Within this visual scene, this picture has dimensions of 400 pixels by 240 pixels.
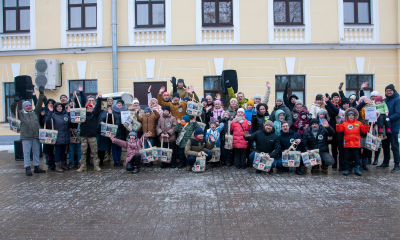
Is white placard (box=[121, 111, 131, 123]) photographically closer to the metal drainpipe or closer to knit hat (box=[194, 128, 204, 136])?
knit hat (box=[194, 128, 204, 136])

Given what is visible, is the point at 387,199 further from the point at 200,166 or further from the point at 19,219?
the point at 19,219

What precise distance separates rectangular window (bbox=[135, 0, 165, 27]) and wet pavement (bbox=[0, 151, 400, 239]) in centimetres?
787

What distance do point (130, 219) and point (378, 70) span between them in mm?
12742

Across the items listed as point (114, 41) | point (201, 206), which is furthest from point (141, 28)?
point (201, 206)

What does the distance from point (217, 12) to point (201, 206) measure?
398 inches

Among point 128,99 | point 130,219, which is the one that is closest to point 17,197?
point 130,219

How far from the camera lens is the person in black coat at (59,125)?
26.7 ft

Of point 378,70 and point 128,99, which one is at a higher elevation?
point 378,70

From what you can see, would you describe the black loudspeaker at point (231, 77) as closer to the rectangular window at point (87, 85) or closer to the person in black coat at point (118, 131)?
the person in black coat at point (118, 131)

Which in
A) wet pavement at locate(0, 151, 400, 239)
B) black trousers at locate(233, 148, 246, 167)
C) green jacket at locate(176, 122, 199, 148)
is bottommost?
wet pavement at locate(0, 151, 400, 239)

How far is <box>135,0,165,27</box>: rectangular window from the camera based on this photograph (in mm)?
13039

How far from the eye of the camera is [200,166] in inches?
307

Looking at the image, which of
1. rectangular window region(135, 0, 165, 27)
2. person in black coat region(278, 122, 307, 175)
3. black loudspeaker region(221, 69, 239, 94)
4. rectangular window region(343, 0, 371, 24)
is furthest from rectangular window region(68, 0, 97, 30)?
rectangular window region(343, 0, 371, 24)

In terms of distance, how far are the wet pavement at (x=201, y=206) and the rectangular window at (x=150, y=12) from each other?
7870 mm
